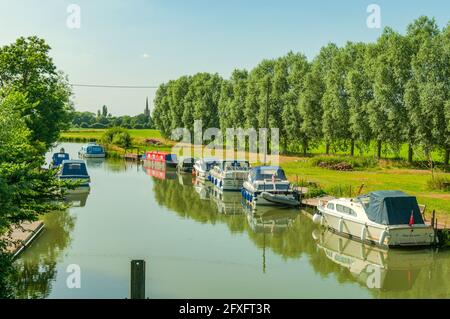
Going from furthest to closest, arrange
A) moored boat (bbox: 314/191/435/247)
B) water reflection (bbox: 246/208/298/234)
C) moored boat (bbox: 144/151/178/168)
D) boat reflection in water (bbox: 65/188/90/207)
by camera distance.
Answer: moored boat (bbox: 144/151/178/168)
boat reflection in water (bbox: 65/188/90/207)
water reflection (bbox: 246/208/298/234)
moored boat (bbox: 314/191/435/247)

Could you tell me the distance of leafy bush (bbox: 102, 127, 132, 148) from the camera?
10106 centimetres

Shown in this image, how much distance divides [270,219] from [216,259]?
11324 mm

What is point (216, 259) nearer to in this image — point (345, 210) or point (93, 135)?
point (345, 210)

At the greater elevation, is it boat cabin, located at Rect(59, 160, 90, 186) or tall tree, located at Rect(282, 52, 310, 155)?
tall tree, located at Rect(282, 52, 310, 155)

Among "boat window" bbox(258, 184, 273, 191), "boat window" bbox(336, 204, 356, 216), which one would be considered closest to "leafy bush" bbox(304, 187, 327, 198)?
"boat window" bbox(258, 184, 273, 191)

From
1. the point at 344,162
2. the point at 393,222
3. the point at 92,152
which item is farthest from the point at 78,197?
the point at 92,152

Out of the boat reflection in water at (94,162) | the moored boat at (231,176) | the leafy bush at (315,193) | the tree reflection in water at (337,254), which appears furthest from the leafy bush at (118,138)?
the leafy bush at (315,193)

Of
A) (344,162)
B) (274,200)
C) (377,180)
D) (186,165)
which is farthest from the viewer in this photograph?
(186,165)

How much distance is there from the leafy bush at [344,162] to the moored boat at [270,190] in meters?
20.2

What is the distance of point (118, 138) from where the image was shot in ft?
335

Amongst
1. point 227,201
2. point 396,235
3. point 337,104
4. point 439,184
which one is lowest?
point 227,201

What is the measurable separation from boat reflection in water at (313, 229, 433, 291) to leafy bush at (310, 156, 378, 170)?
31.5 m

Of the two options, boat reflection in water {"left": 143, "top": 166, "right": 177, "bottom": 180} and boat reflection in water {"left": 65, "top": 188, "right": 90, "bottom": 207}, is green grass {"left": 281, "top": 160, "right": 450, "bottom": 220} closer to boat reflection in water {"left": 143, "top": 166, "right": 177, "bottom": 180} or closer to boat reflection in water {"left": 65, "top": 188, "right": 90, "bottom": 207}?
boat reflection in water {"left": 143, "top": 166, "right": 177, "bottom": 180}
